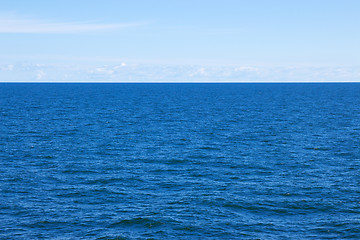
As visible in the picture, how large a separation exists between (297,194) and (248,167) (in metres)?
10.1

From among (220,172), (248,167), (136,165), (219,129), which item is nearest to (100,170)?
(136,165)

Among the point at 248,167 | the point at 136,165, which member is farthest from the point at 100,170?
the point at 248,167

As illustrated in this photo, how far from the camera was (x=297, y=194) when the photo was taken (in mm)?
35656

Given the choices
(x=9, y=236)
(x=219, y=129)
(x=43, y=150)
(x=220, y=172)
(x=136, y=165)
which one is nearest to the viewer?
(x=9, y=236)

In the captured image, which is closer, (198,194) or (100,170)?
(198,194)

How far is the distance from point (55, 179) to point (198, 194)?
50.5ft

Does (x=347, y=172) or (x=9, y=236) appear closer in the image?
(x=9, y=236)

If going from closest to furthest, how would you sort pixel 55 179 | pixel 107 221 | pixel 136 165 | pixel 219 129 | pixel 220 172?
pixel 107 221
pixel 55 179
pixel 220 172
pixel 136 165
pixel 219 129

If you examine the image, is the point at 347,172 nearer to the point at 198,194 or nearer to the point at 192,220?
the point at 198,194

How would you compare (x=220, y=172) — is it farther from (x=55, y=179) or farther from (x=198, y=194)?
(x=55, y=179)

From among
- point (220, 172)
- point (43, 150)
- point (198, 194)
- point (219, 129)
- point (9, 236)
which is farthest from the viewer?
point (219, 129)

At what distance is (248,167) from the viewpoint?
4531 cm

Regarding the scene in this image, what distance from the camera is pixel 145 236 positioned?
2692cm

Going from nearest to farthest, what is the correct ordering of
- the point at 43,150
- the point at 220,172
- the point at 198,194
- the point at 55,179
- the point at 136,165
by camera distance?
the point at 198,194 → the point at 55,179 → the point at 220,172 → the point at 136,165 → the point at 43,150
